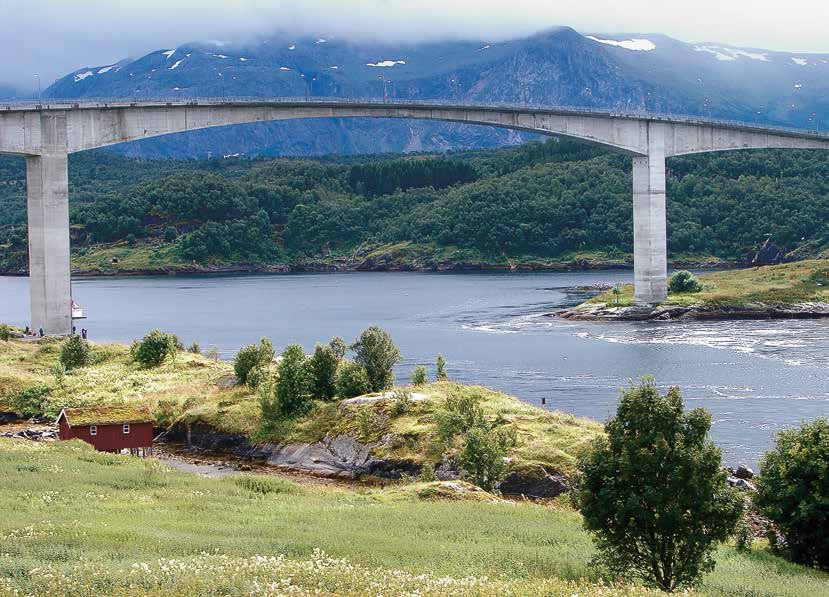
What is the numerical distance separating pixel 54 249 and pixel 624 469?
2126 inches

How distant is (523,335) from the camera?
87188 millimetres

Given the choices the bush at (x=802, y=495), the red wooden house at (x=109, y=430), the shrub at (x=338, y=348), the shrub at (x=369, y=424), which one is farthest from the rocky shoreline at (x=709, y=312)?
the bush at (x=802, y=495)

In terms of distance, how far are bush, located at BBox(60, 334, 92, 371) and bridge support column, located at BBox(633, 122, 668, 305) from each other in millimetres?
50497

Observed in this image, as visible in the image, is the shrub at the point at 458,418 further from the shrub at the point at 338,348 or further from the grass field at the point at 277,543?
the shrub at the point at 338,348

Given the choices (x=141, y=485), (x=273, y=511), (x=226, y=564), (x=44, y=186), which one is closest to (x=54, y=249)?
(x=44, y=186)

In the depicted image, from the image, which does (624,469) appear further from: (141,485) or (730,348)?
(730,348)

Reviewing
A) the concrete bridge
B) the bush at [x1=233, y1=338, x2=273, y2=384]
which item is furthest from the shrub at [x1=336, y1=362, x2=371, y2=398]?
the concrete bridge

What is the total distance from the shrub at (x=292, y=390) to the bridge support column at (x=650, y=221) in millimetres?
53224

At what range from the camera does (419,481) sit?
40.3 metres

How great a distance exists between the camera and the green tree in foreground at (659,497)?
23297 millimetres

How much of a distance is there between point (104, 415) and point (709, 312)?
62.8 m

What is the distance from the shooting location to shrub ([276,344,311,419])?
163 feet

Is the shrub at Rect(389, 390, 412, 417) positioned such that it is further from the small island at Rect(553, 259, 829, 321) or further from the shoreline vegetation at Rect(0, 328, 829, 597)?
the small island at Rect(553, 259, 829, 321)

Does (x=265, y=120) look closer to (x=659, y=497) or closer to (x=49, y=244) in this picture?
(x=49, y=244)
